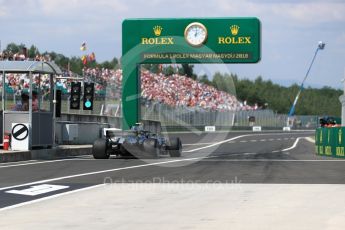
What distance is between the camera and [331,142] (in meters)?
30.1

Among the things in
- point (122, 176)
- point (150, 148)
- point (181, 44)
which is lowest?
point (122, 176)

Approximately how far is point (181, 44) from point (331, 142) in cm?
816

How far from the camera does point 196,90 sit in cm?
6869

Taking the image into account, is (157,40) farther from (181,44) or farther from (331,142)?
(331,142)

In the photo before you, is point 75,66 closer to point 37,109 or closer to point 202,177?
point 37,109

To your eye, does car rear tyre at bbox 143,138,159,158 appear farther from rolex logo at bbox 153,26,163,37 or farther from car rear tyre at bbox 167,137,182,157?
rolex logo at bbox 153,26,163,37

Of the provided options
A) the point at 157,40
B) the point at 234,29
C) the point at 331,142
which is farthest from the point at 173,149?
the point at 234,29

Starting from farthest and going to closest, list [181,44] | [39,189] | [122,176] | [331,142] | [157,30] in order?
[157,30] → [181,44] → [331,142] → [122,176] → [39,189]

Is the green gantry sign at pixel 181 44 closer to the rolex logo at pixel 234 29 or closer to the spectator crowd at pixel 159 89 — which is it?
the rolex logo at pixel 234 29

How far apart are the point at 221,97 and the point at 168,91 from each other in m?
12.8

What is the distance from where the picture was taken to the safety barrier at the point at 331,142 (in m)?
28.1

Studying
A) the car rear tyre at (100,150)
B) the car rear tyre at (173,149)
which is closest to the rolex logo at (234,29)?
the car rear tyre at (173,149)

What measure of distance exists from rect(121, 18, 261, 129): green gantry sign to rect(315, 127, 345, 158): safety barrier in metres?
4.51

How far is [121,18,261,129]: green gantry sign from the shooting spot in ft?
109
